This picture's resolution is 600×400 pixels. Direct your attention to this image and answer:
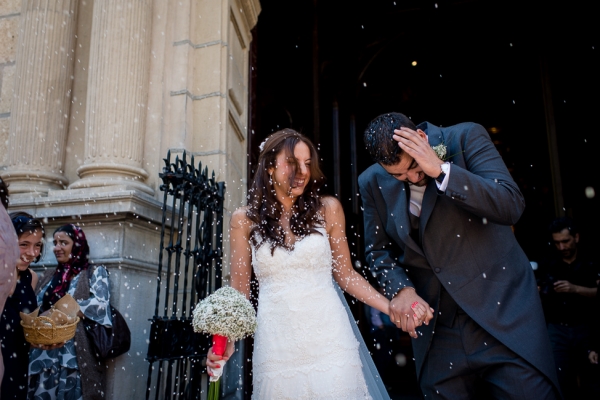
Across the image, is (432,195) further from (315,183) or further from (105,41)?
(105,41)

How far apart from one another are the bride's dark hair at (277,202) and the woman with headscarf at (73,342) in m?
1.53

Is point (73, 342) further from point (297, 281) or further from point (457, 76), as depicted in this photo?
point (457, 76)

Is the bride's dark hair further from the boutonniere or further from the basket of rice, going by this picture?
the basket of rice

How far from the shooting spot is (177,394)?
4.05m

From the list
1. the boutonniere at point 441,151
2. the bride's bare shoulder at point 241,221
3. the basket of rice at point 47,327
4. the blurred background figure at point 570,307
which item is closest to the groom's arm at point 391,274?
the boutonniere at point 441,151

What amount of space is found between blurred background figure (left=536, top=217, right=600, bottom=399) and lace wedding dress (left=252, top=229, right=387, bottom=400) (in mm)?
2958

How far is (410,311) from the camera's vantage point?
2436mm

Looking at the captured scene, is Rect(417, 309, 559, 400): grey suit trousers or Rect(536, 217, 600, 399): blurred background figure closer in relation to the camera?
Rect(417, 309, 559, 400): grey suit trousers

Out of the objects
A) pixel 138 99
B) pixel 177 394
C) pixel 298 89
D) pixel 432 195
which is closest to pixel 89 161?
pixel 138 99

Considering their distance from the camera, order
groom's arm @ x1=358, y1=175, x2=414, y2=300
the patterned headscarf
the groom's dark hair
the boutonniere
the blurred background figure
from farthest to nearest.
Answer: the blurred background figure → the patterned headscarf → groom's arm @ x1=358, y1=175, x2=414, y2=300 → the boutonniere → the groom's dark hair

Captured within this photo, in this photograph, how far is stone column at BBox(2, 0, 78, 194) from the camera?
479cm

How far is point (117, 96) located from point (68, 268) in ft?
5.27

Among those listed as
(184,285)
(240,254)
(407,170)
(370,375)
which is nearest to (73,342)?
(184,285)

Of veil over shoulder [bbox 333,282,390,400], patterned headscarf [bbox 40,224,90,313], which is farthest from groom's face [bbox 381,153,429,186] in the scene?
patterned headscarf [bbox 40,224,90,313]
